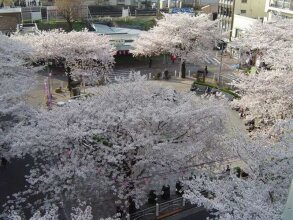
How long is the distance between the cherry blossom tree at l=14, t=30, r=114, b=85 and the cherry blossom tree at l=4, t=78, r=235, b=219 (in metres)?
13.8

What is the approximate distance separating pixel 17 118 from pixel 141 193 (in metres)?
7.07

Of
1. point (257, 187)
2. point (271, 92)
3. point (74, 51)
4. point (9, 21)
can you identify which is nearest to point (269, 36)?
point (271, 92)

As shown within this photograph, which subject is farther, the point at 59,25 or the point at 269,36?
the point at 59,25

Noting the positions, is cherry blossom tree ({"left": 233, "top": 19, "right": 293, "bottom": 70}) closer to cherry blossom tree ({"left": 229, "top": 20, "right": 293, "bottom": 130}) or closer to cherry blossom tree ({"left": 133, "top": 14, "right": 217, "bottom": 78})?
cherry blossom tree ({"left": 133, "top": 14, "right": 217, "bottom": 78})

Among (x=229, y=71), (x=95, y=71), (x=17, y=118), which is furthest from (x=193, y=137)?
(x=229, y=71)

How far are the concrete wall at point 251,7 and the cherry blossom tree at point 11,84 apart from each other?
1137 inches

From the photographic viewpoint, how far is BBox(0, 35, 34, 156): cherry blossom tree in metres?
16.0

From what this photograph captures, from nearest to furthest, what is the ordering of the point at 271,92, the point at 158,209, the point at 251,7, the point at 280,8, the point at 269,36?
the point at 158,209, the point at 271,92, the point at 269,36, the point at 280,8, the point at 251,7

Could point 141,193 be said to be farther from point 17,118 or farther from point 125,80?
point 17,118

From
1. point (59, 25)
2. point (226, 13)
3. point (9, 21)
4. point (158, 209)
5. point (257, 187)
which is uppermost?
point (226, 13)

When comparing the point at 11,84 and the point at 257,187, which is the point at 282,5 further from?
the point at 257,187

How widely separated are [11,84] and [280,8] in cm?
2899

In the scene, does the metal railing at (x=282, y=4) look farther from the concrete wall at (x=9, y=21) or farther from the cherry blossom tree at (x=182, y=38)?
the concrete wall at (x=9, y=21)

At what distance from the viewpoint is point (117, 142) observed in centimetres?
1348
